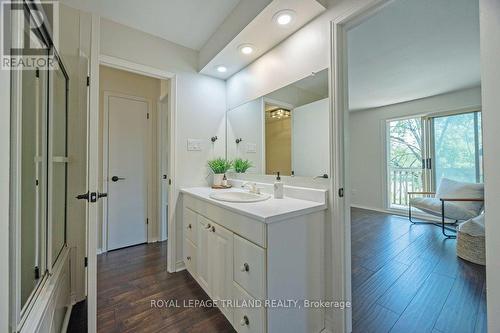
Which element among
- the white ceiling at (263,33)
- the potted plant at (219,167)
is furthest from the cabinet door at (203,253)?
the white ceiling at (263,33)

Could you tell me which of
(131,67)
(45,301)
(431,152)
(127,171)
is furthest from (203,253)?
(431,152)

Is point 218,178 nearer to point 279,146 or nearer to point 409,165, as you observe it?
point 279,146

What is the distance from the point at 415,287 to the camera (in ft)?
5.91

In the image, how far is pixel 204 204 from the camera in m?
1.69

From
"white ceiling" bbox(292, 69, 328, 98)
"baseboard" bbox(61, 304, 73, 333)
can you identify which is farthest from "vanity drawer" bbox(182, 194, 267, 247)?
"baseboard" bbox(61, 304, 73, 333)

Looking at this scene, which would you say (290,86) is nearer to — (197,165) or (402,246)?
(197,165)

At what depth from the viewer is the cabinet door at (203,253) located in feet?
5.32

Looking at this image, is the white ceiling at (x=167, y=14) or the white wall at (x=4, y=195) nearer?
the white wall at (x=4, y=195)

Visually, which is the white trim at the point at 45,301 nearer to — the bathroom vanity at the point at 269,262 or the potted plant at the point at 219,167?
the bathroom vanity at the point at 269,262

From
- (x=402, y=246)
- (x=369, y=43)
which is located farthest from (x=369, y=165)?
(x=369, y=43)

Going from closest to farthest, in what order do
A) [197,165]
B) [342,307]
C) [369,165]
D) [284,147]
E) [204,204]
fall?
[342,307], [204,204], [284,147], [197,165], [369,165]

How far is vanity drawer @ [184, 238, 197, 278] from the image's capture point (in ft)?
6.13

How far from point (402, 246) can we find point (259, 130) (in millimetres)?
2448

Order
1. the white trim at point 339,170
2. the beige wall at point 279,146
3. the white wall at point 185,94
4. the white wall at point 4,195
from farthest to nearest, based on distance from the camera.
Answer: the white wall at point 185,94, the beige wall at point 279,146, the white trim at point 339,170, the white wall at point 4,195
